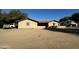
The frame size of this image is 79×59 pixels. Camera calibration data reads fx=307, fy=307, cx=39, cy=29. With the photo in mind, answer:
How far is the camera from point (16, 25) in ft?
12.7

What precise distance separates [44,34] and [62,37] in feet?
0.74

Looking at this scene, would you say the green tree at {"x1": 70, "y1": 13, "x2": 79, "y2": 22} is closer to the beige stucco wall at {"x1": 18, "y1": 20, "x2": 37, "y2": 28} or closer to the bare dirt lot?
the bare dirt lot

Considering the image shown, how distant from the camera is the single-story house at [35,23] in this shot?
3.83m

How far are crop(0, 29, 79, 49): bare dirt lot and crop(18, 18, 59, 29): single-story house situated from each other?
0.21 ft

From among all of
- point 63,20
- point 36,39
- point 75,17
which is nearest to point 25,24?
point 36,39

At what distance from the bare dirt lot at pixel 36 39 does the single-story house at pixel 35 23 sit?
0.07 m

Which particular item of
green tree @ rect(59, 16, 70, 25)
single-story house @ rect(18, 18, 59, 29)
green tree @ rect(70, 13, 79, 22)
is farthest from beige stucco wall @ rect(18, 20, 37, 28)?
green tree @ rect(70, 13, 79, 22)

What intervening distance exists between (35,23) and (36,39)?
8.1 inches

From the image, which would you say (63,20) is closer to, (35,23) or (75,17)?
(75,17)

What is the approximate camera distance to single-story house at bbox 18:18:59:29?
383cm

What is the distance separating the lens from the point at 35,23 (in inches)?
151
